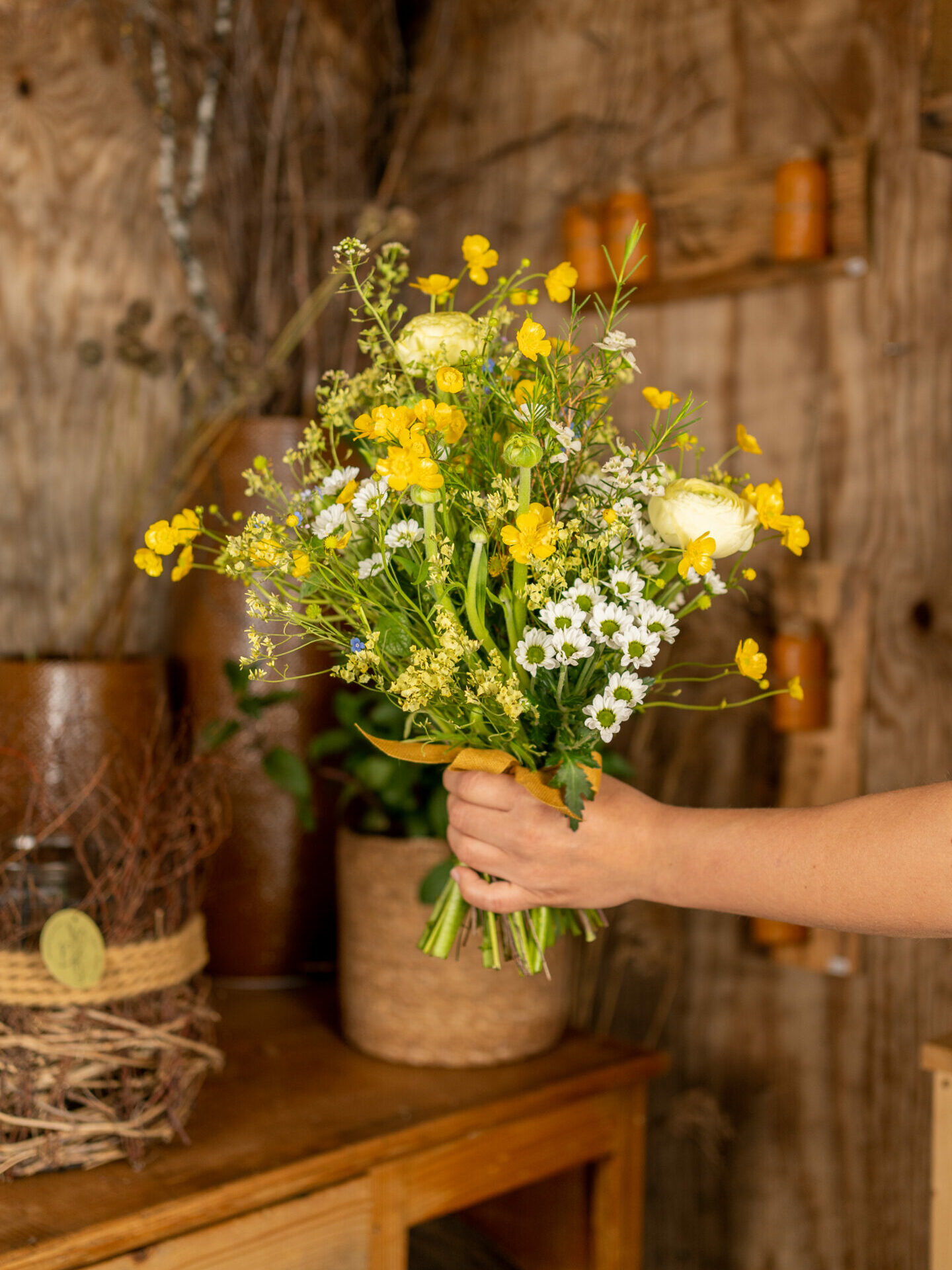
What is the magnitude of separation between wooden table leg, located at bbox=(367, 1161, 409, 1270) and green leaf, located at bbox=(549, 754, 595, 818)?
18.3 inches

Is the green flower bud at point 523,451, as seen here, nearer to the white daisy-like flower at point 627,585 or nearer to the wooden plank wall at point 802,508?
the white daisy-like flower at point 627,585

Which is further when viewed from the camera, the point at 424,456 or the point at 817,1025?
the point at 817,1025

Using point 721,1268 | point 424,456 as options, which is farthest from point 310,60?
point 721,1268

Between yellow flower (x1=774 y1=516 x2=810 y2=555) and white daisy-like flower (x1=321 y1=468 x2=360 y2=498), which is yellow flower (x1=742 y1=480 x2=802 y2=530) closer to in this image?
yellow flower (x1=774 y1=516 x2=810 y2=555)

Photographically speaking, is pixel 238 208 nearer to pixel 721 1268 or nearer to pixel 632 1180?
pixel 632 1180

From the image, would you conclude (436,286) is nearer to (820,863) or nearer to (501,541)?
(501,541)

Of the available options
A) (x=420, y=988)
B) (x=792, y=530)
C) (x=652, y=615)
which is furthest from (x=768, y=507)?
(x=420, y=988)

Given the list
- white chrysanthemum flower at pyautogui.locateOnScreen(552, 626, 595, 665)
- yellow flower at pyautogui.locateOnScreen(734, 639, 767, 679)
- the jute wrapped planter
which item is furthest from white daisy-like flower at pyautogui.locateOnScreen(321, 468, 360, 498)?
the jute wrapped planter

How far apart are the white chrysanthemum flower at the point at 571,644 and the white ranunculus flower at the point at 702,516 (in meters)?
0.11

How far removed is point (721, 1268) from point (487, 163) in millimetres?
1752

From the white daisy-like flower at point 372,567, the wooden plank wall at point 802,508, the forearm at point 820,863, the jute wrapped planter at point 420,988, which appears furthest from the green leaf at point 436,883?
the wooden plank wall at point 802,508

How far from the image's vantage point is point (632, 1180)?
134 cm

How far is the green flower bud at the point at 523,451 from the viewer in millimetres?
808

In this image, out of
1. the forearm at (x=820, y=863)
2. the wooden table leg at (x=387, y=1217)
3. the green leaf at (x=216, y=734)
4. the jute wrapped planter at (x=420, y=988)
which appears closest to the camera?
the forearm at (x=820, y=863)
